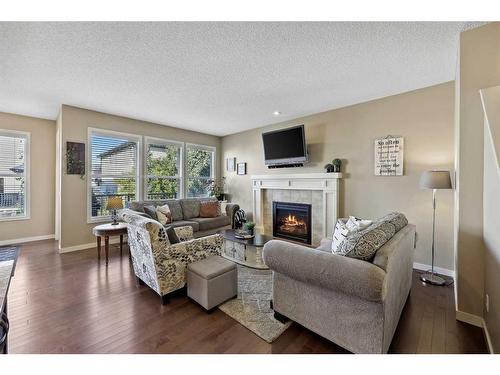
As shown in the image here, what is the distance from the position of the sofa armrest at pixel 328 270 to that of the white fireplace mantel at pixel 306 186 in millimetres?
2511

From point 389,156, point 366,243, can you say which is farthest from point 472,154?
point 389,156

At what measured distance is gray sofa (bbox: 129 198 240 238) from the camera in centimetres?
430

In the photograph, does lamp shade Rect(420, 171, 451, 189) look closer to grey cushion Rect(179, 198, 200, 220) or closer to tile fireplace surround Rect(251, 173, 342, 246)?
tile fireplace surround Rect(251, 173, 342, 246)

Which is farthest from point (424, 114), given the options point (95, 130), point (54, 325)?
point (95, 130)

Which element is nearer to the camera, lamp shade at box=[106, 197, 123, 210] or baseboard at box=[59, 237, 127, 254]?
lamp shade at box=[106, 197, 123, 210]

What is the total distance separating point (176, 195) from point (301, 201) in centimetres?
307

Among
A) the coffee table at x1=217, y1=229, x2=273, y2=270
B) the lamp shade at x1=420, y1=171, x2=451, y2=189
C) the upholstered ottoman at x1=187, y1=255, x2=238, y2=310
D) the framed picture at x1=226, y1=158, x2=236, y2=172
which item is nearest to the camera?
Result: the upholstered ottoman at x1=187, y1=255, x2=238, y2=310

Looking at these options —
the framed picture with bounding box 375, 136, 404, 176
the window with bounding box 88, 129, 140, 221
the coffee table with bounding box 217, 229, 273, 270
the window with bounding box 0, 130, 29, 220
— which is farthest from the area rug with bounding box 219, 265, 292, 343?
the window with bounding box 0, 130, 29, 220

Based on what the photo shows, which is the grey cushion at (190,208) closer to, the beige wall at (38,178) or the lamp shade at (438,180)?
the beige wall at (38,178)

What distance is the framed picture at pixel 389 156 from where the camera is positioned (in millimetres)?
3375

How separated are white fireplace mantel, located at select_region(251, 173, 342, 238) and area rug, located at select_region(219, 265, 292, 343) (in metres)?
1.74

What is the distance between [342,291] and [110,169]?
4.68 metres

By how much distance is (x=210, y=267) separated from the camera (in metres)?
2.26

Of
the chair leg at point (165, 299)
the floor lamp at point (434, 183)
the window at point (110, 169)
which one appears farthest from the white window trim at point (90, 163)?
the floor lamp at point (434, 183)
